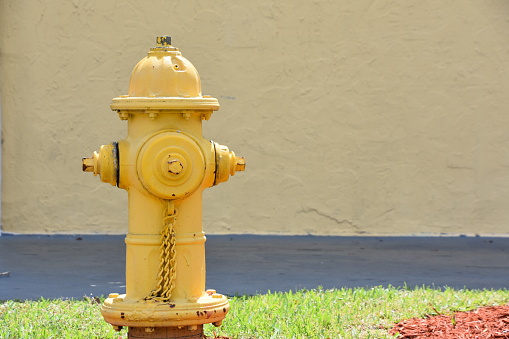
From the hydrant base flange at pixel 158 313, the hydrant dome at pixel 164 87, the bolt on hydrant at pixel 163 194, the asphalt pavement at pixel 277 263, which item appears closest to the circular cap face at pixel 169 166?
the bolt on hydrant at pixel 163 194

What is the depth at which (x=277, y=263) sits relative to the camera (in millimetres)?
7637

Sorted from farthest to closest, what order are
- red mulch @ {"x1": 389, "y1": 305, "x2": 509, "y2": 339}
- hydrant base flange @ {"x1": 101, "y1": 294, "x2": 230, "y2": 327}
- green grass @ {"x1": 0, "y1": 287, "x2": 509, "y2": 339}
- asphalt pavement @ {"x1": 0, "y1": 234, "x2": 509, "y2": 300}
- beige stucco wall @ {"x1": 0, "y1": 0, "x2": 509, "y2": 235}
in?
beige stucco wall @ {"x1": 0, "y1": 0, "x2": 509, "y2": 235}, asphalt pavement @ {"x1": 0, "y1": 234, "x2": 509, "y2": 300}, green grass @ {"x1": 0, "y1": 287, "x2": 509, "y2": 339}, red mulch @ {"x1": 389, "y1": 305, "x2": 509, "y2": 339}, hydrant base flange @ {"x1": 101, "y1": 294, "x2": 230, "y2": 327}

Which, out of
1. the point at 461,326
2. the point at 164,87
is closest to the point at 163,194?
the point at 164,87

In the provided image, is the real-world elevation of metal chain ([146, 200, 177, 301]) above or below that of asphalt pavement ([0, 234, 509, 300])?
above

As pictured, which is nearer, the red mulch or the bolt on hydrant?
the bolt on hydrant

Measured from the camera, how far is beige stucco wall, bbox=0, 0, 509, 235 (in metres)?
9.17

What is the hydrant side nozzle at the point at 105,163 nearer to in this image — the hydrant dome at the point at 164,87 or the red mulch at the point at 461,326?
the hydrant dome at the point at 164,87

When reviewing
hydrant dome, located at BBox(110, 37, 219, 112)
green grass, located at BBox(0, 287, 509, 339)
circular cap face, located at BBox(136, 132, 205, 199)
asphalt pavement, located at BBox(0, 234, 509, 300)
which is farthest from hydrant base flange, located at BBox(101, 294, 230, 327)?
asphalt pavement, located at BBox(0, 234, 509, 300)

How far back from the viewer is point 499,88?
367 inches

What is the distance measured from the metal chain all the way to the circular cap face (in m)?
0.08

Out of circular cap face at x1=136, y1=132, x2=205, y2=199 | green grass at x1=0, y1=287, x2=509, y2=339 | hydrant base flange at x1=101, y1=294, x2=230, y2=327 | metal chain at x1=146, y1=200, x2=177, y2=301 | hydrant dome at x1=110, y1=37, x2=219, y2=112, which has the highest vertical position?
hydrant dome at x1=110, y1=37, x2=219, y2=112

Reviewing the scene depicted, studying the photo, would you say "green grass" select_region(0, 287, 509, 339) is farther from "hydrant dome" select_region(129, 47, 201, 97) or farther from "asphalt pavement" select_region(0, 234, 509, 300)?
"hydrant dome" select_region(129, 47, 201, 97)

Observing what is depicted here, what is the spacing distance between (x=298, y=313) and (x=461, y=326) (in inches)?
36.1

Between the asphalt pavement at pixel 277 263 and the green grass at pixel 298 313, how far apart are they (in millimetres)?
504
